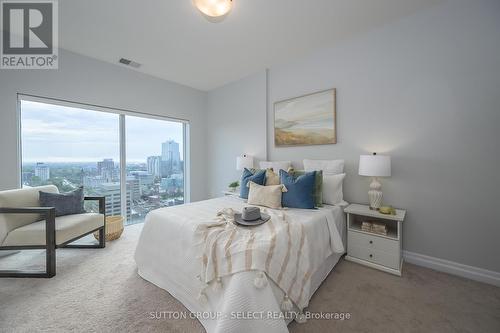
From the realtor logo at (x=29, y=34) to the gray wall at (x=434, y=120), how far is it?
361 cm

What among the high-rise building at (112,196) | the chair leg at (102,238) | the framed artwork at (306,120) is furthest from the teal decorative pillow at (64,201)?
the framed artwork at (306,120)

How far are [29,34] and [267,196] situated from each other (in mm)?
3727

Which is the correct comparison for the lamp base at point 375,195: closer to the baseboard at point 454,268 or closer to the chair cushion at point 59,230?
the baseboard at point 454,268

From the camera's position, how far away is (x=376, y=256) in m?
2.12

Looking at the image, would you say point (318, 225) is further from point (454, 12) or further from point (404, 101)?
point (454, 12)

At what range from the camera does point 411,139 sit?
222 cm

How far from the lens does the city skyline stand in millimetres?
2742

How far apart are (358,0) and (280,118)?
5.56 ft

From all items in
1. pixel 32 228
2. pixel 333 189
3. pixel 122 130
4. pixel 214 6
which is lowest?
pixel 32 228

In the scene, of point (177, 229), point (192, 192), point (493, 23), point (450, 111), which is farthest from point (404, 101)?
point (192, 192)

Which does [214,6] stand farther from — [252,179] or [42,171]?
[42,171]

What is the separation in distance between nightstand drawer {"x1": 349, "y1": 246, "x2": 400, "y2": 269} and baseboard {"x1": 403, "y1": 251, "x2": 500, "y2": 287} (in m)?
0.43

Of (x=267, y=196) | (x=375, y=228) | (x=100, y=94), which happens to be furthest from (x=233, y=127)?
(x=375, y=228)

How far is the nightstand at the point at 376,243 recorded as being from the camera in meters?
2.01
